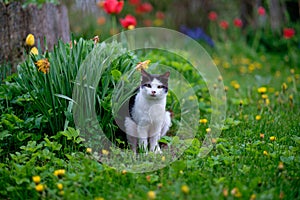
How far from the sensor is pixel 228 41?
717cm

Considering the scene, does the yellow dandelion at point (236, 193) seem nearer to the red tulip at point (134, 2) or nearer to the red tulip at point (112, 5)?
the red tulip at point (112, 5)

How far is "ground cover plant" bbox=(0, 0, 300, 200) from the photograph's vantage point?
2268 millimetres

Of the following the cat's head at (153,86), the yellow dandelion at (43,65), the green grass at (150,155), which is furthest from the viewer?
the cat's head at (153,86)

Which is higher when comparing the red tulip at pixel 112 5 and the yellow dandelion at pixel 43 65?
the red tulip at pixel 112 5

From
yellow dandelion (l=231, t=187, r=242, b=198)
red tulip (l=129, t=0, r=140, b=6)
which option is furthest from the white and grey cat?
red tulip (l=129, t=0, r=140, b=6)

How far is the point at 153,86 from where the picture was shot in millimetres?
2902

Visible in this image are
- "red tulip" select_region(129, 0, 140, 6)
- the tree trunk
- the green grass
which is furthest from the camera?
"red tulip" select_region(129, 0, 140, 6)

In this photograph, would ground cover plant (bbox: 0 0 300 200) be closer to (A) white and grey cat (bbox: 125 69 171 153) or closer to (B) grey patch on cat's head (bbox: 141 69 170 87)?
(A) white and grey cat (bbox: 125 69 171 153)

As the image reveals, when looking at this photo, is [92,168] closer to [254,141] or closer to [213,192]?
[213,192]

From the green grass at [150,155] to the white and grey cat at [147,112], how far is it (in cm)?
18

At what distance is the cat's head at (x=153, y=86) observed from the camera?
9.46ft

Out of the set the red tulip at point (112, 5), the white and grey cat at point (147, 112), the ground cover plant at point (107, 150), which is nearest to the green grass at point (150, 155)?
the ground cover plant at point (107, 150)

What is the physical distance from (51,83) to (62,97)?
0.13 m

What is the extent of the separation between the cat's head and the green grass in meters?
0.30
